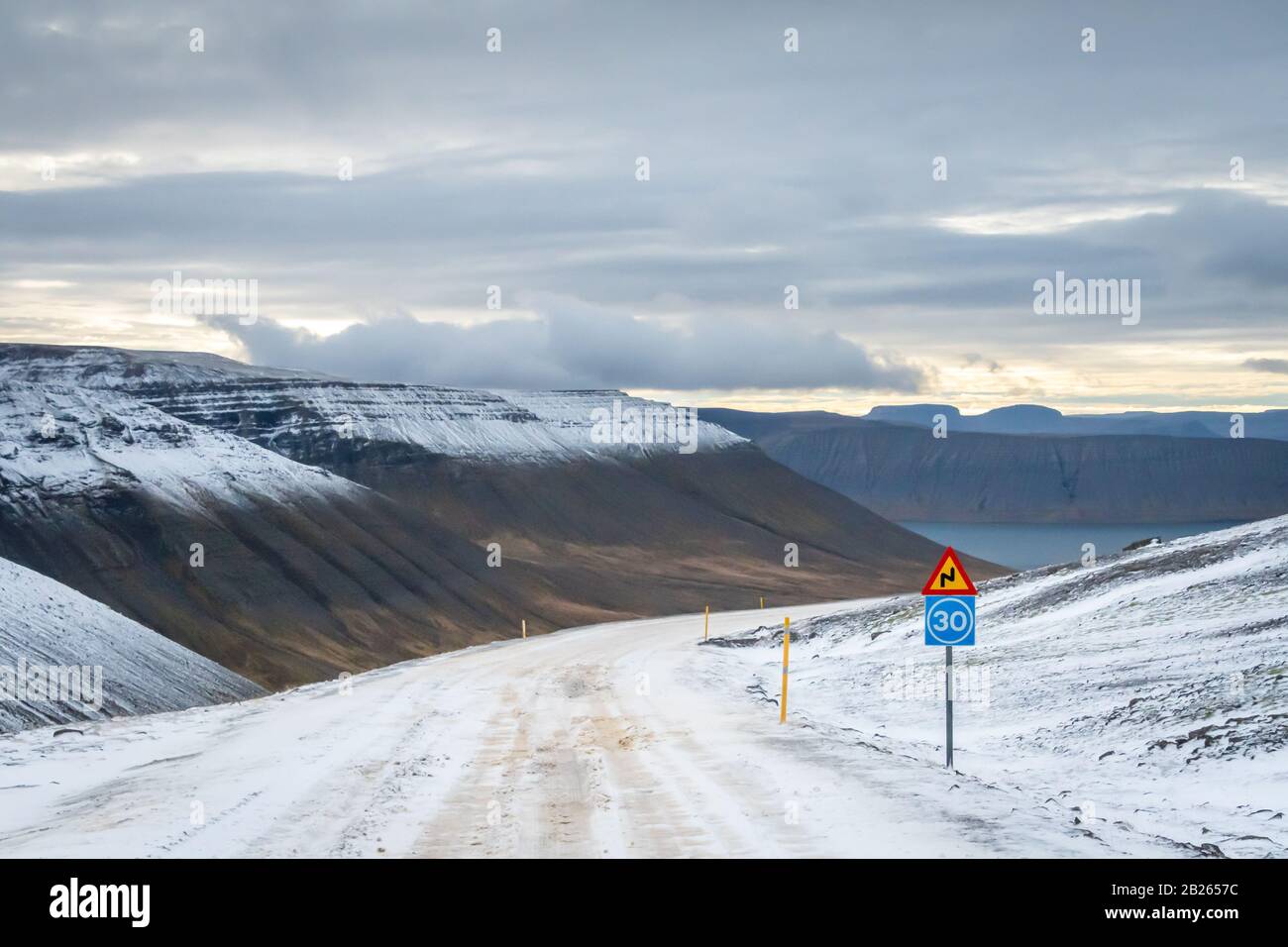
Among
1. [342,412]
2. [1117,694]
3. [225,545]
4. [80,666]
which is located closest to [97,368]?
Result: [342,412]

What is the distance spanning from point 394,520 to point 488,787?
79.3 m

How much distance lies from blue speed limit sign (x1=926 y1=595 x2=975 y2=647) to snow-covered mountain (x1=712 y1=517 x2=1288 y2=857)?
1.60 m

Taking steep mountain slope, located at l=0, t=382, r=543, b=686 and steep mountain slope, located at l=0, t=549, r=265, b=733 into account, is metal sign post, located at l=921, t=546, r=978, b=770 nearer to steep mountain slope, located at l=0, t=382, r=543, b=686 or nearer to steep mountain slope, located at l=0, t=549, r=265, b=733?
steep mountain slope, located at l=0, t=549, r=265, b=733

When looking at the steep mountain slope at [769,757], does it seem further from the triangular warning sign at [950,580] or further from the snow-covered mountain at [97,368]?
the snow-covered mountain at [97,368]

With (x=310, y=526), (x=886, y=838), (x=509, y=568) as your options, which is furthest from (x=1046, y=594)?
(x=509, y=568)

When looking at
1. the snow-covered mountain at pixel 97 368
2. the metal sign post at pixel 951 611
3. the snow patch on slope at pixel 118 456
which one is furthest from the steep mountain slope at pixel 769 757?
the snow-covered mountain at pixel 97 368

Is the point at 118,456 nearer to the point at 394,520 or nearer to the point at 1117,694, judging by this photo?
the point at 394,520

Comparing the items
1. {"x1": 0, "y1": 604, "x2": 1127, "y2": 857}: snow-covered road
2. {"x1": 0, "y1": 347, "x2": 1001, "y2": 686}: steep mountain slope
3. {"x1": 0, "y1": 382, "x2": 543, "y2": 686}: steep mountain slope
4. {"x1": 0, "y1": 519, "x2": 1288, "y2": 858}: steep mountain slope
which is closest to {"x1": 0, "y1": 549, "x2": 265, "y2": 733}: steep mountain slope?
{"x1": 0, "y1": 519, "x2": 1288, "y2": 858}: steep mountain slope

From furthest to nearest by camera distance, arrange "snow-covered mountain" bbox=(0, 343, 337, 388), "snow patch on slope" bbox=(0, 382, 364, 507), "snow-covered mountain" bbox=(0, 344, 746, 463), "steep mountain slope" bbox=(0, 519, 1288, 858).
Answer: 1. "snow-covered mountain" bbox=(0, 344, 746, 463)
2. "snow-covered mountain" bbox=(0, 343, 337, 388)
3. "snow patch on slope" bbox=(0, 382, 364, 507)
4. "steep mountain slope" bbox=(0, 519, 1288, 858)

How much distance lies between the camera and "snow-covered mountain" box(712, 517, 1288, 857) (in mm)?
13445

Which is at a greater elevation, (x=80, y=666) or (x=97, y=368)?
(x=97, y=368)

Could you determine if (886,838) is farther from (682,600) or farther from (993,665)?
(682,600)

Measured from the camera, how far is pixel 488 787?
13.4m
